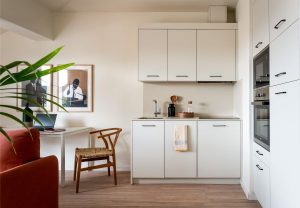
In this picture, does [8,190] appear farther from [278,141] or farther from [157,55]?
[157,55]

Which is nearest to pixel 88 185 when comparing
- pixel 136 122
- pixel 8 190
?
pixel 136 122

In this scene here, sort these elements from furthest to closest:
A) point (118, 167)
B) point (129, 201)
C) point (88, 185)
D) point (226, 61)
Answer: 1. point (118, 167)
2. point (226, 61)
3. point (88, 185)
4. point (129, 201)

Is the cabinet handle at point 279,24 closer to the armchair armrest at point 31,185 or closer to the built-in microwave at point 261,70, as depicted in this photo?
the built-in microwave at point 261,70

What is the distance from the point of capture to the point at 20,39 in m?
3.94

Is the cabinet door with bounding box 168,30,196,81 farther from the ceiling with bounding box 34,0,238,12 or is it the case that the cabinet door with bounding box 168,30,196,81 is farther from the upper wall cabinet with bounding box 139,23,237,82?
the ceiling with bounding box 34,0,238,12

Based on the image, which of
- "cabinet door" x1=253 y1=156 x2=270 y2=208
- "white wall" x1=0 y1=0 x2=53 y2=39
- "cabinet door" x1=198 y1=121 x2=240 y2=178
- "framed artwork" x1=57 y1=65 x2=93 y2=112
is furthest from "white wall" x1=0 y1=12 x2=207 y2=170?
"cabinet door" x1=253 y1=156 x2=270 y2=208

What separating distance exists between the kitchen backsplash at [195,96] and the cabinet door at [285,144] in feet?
5.99

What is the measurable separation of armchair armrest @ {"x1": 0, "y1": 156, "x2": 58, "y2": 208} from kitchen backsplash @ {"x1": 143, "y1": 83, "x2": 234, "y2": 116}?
2192 mm

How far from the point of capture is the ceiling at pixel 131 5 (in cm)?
346

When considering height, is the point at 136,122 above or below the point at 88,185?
above

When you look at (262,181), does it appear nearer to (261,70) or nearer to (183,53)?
(261,70)

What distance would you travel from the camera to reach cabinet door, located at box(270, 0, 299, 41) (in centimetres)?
146

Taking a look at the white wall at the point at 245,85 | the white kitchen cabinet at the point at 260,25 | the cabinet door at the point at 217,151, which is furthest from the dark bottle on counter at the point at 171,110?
the white kitchen cabinet at the point at 260,25

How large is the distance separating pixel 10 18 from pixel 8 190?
238 cm
